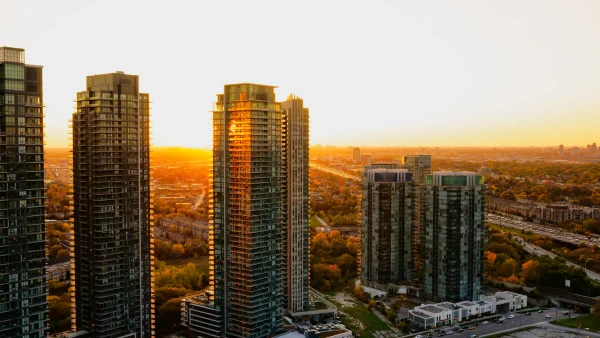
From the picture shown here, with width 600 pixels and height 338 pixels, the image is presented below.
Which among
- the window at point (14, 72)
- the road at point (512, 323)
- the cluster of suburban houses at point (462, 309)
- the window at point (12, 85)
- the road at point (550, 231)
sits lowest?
the road at point (512, 323)

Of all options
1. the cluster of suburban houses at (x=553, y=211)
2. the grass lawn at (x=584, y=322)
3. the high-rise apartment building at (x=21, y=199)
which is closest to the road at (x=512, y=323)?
the grass lawn at (x=584, y=322)

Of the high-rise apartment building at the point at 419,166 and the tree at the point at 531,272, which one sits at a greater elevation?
the high-rise apartment building at the point at 419,166

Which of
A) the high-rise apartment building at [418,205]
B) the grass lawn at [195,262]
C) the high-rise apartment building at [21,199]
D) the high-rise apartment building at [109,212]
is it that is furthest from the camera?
the grass lawn at [195,262]

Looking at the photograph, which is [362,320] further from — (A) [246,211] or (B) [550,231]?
(B) [550,231]

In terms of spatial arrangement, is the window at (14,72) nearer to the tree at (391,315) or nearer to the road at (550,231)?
the tree at (391,315)

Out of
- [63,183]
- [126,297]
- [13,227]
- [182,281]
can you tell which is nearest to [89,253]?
[126,297]

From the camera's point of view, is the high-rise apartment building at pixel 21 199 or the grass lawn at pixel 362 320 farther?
the grass lawn at pixel 362 320

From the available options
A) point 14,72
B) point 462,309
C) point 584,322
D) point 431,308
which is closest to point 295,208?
point 431,308
